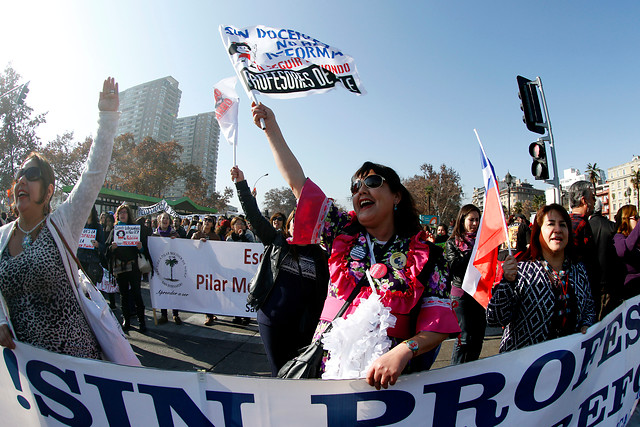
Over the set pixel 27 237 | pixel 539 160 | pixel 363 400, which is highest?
pixel 539 160

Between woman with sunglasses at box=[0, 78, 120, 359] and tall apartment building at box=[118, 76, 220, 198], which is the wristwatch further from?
tall apartment building at box=[118, 76, 220, 198]

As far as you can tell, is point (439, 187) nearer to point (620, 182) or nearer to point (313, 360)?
point (313, 360)

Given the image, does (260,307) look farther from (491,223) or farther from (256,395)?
(491,223)

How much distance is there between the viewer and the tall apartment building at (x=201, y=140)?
84.2 m

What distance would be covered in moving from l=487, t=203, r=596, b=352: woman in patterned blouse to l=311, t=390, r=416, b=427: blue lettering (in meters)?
1.03

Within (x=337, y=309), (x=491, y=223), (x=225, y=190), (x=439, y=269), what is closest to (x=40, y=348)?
(x=337, y=309)

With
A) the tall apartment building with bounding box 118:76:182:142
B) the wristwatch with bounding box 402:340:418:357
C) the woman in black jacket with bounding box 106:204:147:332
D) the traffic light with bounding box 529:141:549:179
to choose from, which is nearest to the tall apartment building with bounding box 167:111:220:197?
the tall apartment building with bounding box 118:76:182:142

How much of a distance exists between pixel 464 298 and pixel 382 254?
2.69m

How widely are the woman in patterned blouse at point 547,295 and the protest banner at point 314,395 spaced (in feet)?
0.74

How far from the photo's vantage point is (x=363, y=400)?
138 centimetres

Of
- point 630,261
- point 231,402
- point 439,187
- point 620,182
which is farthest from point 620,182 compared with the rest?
point 231,402

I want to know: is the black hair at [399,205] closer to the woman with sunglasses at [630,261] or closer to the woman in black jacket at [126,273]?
the woman with sunglasses at [630,261]

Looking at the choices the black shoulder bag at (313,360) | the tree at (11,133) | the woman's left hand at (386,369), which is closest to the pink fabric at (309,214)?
the black shoulder bag at (313,360)

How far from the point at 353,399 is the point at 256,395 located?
405 millimetres
